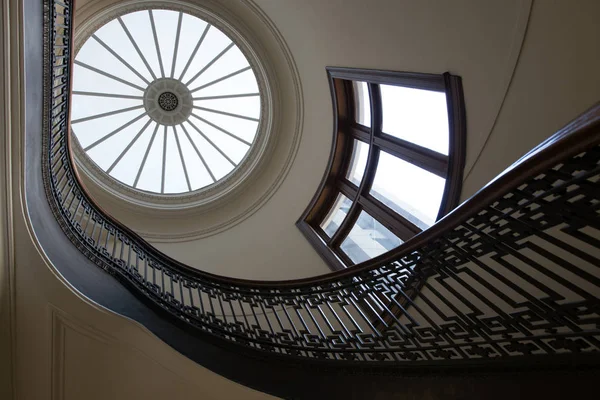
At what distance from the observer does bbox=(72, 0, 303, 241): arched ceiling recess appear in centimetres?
827

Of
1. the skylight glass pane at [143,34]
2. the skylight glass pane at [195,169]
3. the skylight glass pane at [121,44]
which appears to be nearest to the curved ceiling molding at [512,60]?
the skylight glass pane at [195,169]

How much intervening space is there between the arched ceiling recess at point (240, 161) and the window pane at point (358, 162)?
63.0 inches

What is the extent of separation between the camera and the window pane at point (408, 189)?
5.41 m

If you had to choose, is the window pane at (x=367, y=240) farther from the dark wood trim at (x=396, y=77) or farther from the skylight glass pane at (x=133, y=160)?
the skylight glass pane at (x=133, y=160)

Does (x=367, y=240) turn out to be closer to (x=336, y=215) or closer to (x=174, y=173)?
(x=336, y=215)

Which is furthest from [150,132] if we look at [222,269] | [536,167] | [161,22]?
[536,167]

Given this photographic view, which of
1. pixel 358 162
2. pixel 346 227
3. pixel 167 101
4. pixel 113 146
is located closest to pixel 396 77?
pixel 358 162

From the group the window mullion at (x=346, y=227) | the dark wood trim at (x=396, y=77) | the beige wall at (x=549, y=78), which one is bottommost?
the window mullion at (x=346, y=227)

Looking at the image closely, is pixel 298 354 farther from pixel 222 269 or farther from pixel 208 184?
pixel 208 184

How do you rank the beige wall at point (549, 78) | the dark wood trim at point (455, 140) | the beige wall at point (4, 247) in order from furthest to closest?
the dark wood trim at point (455, 140), the beige wall at point (4, 247), the beige wall at point (549, 78)

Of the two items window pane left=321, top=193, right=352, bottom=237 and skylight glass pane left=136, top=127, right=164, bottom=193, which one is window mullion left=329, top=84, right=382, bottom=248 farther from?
skylight glass pane left=136, top=127, right=164, bottom=193

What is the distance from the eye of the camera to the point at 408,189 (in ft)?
19.8

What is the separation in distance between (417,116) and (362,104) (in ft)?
5.85

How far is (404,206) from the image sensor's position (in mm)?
6129
